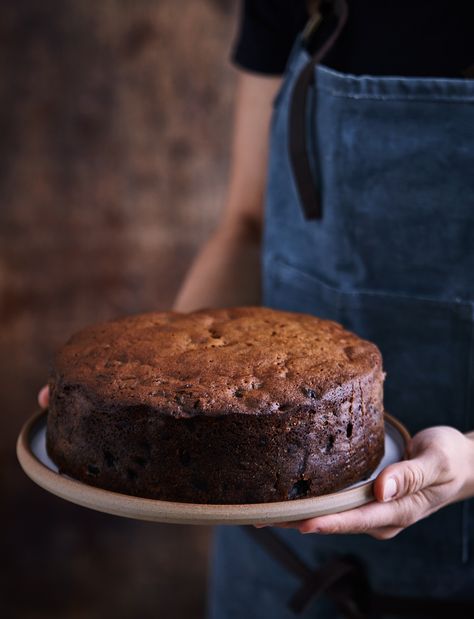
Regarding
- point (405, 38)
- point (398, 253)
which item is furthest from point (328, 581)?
point (405, 38)

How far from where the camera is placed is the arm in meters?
1.25

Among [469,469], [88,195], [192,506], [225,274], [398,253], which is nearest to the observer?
[192,506]

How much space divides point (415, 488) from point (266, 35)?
79 centimetres

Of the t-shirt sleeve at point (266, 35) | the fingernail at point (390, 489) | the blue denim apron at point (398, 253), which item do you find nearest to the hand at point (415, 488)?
the fingernail at point (390, 489)

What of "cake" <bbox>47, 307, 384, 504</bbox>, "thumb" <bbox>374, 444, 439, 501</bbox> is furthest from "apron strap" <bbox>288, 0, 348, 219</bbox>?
"thumb" <bbox>374, 444, 439, 501</bbox>

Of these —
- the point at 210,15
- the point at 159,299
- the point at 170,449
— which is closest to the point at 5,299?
the point at 159,299

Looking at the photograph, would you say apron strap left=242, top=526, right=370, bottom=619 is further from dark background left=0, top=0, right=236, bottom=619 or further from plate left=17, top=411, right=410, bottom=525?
dark background left=0, top=0, right=236, bottom=619

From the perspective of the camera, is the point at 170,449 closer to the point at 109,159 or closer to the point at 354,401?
the point at 354,401

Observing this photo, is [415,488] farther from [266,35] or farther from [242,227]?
[266,35]

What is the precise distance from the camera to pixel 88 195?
1.97 metres

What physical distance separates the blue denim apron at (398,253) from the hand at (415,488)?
174 millimetres

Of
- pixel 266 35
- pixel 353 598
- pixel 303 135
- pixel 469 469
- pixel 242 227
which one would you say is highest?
pixel 266 35

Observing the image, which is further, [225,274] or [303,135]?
[225,274]

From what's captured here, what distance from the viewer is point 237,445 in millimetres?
780
